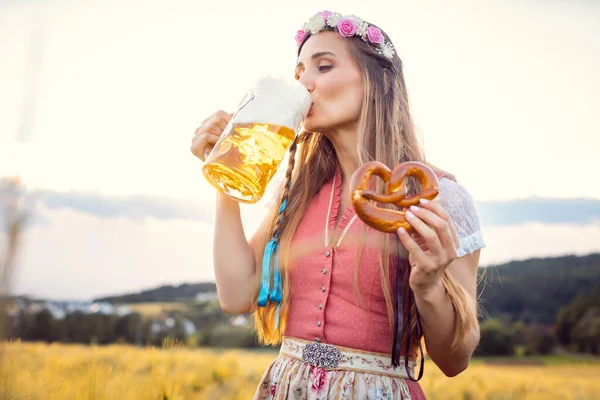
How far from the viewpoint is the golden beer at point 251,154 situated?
1671 mm

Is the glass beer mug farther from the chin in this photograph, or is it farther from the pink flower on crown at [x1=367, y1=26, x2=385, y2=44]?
the pink flower on crown at [x1=367, y1=26, x2=385, y2=44]

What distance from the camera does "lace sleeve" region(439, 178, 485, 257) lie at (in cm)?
178

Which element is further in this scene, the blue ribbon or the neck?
the neck

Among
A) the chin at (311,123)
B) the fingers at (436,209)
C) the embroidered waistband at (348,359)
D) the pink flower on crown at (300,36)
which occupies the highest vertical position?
the pink flower on crown at (300,36)

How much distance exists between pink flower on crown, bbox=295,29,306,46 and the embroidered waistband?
47.4 inches

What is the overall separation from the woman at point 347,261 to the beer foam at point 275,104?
14 centimetres

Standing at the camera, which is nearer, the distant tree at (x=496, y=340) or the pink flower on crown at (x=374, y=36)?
the pink flower on crown at (x=374, y=36)

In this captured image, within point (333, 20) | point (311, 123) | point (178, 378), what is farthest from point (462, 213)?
point (178, 378)

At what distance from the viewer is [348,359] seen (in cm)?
177

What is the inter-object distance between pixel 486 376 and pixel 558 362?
6.21 feet

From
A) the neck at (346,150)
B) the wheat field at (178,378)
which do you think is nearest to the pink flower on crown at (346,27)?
the neck at (346,150)

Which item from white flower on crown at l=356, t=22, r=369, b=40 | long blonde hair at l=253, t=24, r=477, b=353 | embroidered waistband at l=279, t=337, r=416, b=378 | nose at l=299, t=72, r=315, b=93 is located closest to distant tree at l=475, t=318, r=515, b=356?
long blonde hair at l=253, t=24, r=477, b=353

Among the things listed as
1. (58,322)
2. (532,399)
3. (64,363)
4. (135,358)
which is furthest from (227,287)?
(58,322)

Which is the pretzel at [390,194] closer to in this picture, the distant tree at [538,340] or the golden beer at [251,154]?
the golden beer at [251,154]
